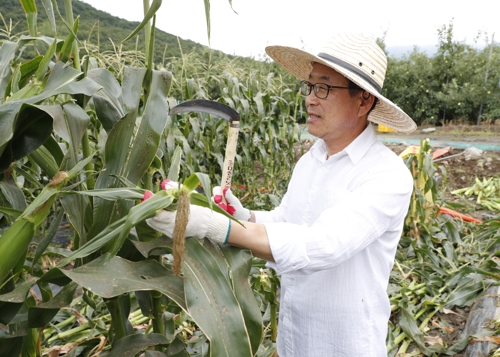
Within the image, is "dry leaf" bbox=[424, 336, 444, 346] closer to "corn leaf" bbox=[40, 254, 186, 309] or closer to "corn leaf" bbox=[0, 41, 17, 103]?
"corn leaf" bbox=[40, 254, 186, 309]

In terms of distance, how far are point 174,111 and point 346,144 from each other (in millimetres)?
697

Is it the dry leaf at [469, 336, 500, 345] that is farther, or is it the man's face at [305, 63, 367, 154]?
the dry leaf at [469, 336, 500, 345]

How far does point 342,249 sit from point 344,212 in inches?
4.3

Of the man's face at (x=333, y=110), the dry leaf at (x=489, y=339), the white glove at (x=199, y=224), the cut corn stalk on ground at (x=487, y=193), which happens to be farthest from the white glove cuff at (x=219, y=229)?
the cut corn stalk on ground at (x=487, y=193)

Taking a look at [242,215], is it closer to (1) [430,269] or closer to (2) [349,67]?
(2) [349,67]

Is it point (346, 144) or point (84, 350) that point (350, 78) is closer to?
point (346, 144)

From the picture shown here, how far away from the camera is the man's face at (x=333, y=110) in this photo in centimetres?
151

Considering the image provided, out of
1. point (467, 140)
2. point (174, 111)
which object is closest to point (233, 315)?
point (174, 111)

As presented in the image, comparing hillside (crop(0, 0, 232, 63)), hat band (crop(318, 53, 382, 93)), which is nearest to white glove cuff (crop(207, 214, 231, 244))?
hat band (crop(318, 53, 382, 93))

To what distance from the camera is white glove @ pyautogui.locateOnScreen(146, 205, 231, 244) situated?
96 centimetres

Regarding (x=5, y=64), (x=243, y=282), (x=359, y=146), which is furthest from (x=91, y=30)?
(x=243, y=282)

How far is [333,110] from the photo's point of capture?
1.51 m

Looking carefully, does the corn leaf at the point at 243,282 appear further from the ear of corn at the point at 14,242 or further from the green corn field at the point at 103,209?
the ear of corn at the point at 14,242

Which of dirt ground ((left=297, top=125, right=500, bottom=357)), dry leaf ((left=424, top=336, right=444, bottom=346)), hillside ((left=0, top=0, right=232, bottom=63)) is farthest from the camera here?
hillside ((left=0, top=0, right=232, bottom=63))
